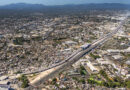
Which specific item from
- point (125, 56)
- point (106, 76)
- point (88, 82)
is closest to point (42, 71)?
point (88, 82)

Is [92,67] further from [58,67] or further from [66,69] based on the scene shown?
[58,67]

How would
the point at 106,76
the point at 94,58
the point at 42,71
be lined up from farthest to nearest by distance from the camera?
1. the point at 94,58
2. the point at 42,71
3. the point at 106,76

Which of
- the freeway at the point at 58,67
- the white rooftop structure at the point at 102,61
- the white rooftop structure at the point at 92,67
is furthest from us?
the white rooftop structure at the point at 102,61

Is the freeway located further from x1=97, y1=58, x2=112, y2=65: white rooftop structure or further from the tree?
x1=97, y1=58, x2=112, y2=65: white rooftop structure

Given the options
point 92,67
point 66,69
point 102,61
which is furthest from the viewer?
point 102,61

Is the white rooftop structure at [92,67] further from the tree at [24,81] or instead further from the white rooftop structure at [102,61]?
the tree at [24,81]

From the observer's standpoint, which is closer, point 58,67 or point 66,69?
point 66,69

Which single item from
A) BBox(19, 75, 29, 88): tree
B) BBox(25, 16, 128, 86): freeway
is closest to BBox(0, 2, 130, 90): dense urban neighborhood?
BBox(19, 75, 29, 88): tree

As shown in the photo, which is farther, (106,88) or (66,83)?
(66,83)

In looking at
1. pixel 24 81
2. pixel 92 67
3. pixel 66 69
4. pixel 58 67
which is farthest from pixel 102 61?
pixel 24 81

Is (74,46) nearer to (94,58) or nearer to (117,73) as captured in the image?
(94,58)

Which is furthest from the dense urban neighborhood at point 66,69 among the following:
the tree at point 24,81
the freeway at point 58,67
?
the freeway at point 58,67
